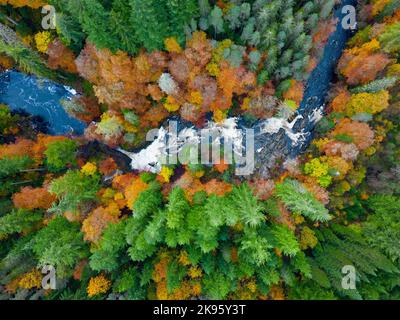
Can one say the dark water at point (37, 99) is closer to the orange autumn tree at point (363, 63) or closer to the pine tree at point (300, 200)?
the pine tree at point (300, 200)

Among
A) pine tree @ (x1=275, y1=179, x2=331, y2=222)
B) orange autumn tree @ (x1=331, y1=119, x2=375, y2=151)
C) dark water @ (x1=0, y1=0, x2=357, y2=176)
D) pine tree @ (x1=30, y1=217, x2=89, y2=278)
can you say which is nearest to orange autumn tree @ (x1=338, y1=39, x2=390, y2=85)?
dark water @ (x1=0, y1=0, x2=357, y2=176)

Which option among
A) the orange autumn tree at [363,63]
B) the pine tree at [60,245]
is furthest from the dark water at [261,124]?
the pine tree at [60,245]

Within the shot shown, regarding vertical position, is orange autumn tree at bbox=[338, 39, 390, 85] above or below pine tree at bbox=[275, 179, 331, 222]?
above

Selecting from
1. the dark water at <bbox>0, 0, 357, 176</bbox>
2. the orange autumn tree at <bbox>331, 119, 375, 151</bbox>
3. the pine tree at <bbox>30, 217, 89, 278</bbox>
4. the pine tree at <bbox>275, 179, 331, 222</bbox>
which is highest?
the dark water at <bbox>0, 0, 357, 176</bbox>

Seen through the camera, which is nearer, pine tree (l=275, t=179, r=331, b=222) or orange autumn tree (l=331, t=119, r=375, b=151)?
pine tree (l=275, t=179, r=331, b=222)

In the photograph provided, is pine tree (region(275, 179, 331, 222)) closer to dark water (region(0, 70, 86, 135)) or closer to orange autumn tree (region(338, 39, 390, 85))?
orange autumn tree (region(338, 39, 390, 85))
